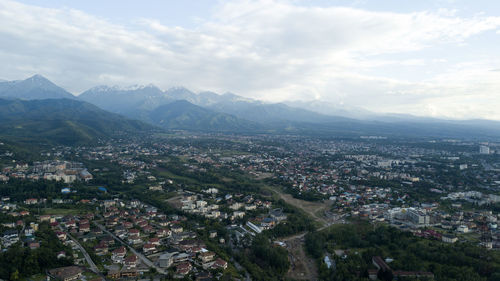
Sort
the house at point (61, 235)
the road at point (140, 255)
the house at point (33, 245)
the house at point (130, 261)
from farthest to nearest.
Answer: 1. the house at point (61, 235)
2. the house at point (33, 245)
3. the house at point (130, 261)
4. the road at point (140, 255)

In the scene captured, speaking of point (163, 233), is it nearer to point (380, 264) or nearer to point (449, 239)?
point (380, 264)

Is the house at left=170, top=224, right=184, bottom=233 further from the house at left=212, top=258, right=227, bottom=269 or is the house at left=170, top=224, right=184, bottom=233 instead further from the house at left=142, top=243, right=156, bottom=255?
the house at left=212, top=258, right=227, bottom=269

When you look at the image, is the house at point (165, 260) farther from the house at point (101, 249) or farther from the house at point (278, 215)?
the house at point (278, 215)

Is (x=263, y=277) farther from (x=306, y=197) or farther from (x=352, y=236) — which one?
(x=306, y=197)

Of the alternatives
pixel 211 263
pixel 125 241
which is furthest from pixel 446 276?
pixel 125 241

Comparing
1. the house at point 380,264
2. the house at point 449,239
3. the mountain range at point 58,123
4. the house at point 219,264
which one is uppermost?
the mountain range at point 58,123

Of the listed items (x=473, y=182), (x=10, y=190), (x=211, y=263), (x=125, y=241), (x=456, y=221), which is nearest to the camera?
(x=211, y=263)

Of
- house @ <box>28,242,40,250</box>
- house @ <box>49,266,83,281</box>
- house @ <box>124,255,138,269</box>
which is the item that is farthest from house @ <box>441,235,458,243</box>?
house @ <box>28,242,40,250</box>

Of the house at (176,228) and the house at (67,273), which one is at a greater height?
the house at (67,273)

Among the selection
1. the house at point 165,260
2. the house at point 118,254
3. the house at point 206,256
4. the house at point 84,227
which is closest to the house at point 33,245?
the house at point 84,227
